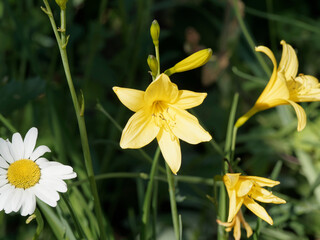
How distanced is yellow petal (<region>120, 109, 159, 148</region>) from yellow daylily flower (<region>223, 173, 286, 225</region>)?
15 cm

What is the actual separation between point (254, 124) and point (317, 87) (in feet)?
3.19

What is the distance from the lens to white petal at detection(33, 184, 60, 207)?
2.13 feet

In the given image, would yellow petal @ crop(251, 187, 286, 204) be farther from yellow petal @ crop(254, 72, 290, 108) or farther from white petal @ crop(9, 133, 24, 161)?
white petal @ crop(9, 133, 24, 161)

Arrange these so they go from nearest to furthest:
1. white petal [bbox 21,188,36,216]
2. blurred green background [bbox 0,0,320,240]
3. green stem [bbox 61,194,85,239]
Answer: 1. white petal [bbox 21,188,36,216]
2. green stem [bbox 61,194,85,239]
3. blurred green background [bbox 0,0,320,240]

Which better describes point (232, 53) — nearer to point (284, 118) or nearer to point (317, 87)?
point (284, 118)

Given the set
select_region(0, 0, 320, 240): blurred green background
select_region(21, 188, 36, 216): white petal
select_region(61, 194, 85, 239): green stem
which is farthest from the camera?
select_region(0, 0, 320, 240): blurred green background

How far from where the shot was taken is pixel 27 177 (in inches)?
26.6

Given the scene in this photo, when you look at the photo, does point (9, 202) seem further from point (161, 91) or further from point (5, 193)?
point (161, 91)

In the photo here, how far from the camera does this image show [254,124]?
6.03 ft

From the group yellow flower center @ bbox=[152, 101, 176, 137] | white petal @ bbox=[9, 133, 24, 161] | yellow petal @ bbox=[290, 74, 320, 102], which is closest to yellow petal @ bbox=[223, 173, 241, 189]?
yellow flower center @ bbox=[152, 101, 176, 137]

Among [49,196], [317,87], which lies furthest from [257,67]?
[49,196]

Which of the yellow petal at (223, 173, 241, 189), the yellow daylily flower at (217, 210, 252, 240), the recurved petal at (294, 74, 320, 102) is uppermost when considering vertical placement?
the recurved petal at (294, 74, 320, 102)

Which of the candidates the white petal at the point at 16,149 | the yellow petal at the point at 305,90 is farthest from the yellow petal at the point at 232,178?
the white petal at the point at 16,149

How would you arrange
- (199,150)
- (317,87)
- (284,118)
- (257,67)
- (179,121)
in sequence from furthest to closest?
(199,150) < (257,67) < (284,118) < (317,87) < (179,121)
